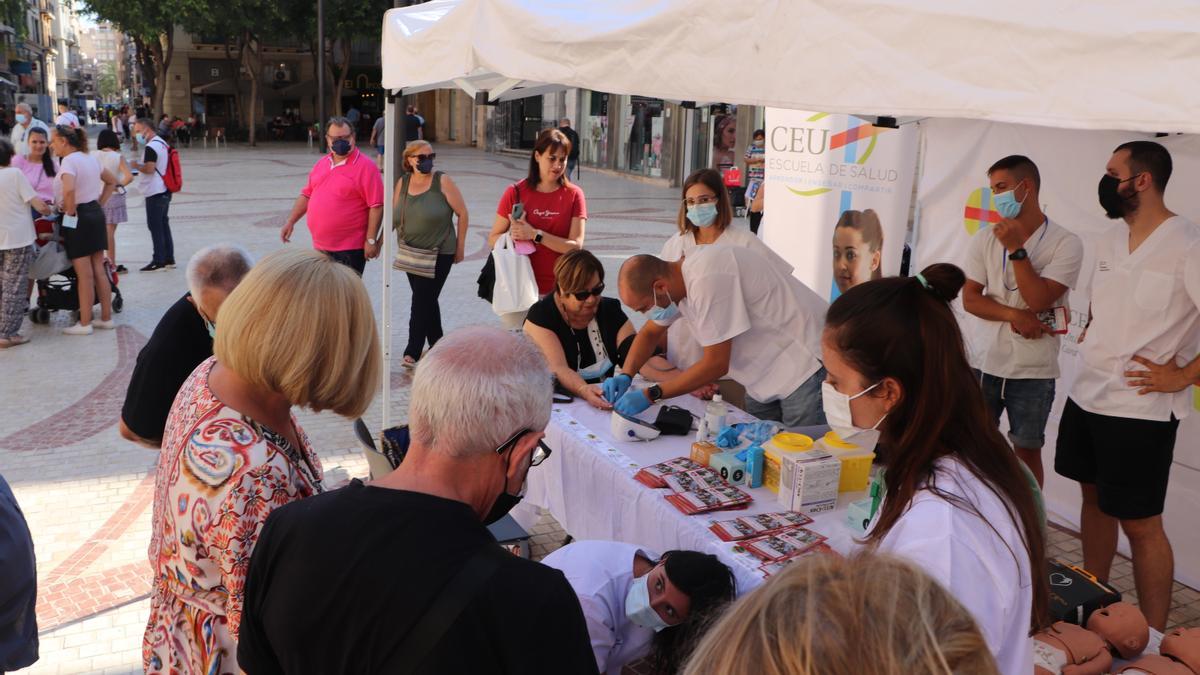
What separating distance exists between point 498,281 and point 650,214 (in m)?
11.2

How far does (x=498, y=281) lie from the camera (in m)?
5.50

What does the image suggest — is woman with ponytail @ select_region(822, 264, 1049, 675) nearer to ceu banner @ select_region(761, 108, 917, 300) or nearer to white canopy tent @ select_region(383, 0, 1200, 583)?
white canopy tent @ select_region(383, 0, 1200, 583)

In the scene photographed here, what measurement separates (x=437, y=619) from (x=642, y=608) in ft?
3.28

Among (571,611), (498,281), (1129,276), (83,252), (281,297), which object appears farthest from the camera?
(83,252)

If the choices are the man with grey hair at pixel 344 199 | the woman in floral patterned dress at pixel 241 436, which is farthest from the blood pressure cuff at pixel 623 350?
the man with grey hair at pixel 344 199

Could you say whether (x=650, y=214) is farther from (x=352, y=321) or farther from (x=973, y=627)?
(x=973, y=627)

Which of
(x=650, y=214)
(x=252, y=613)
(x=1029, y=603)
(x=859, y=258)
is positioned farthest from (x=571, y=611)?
(x=650, y=214)

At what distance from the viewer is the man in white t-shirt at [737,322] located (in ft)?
11.3

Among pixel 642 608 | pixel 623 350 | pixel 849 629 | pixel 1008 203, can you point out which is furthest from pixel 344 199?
pixel 849 629

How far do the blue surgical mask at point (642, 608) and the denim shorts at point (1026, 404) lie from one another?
2.35 meters

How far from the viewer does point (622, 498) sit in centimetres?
300

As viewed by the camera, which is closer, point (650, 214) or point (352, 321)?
point (352, 321)

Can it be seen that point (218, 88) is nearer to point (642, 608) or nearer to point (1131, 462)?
point (1131, 462)

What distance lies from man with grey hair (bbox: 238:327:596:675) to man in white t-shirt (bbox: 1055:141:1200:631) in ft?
8.82
